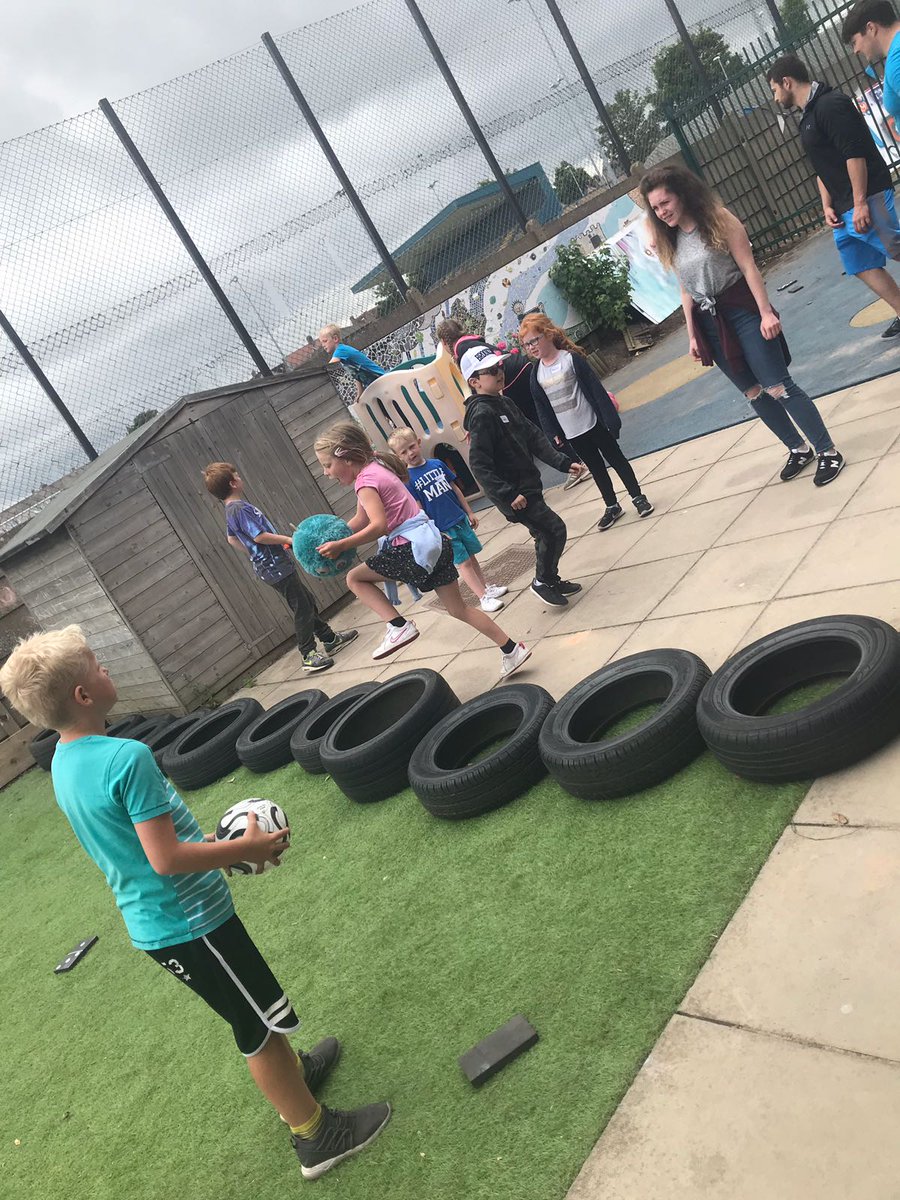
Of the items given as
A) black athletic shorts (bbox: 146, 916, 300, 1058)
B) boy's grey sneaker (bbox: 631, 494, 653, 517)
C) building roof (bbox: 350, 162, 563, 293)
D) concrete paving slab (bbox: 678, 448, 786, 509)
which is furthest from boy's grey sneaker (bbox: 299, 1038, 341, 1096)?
building roof (bbox: 350, 162, 563, 293)

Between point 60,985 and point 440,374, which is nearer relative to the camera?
point 60,985

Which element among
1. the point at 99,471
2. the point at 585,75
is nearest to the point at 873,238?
the point at 99,471

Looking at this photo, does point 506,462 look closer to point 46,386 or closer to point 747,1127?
point 747,1127

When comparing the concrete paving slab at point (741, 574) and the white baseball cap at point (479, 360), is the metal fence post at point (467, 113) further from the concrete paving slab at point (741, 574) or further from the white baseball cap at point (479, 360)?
the concrete paving slab at point (741, 574)

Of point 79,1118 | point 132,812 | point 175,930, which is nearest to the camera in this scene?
point 132,812

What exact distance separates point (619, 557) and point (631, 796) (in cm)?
300

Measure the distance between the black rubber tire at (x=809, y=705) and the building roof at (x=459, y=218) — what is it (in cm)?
903

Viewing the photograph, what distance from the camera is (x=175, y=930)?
8.18 feet

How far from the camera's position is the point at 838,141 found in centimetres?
544

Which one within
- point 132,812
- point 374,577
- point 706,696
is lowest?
point 706,696

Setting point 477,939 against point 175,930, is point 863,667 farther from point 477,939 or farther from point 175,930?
point 175,930

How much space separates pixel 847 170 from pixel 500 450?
278 centimetres

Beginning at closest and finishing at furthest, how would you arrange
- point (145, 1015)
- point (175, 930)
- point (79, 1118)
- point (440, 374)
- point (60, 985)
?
1. point (175, 930)
2. point (79, 1118)
3. point (145, 1015)
4. point (60, 985)
5. point (440, 374)

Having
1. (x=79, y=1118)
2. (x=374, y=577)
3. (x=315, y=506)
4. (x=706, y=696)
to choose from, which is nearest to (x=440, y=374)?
(x=315, y=506)
